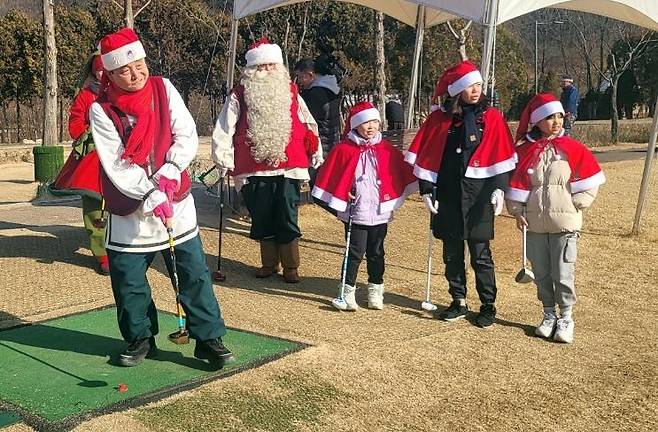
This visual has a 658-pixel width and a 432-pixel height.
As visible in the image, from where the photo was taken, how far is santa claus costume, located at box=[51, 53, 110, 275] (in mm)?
5797

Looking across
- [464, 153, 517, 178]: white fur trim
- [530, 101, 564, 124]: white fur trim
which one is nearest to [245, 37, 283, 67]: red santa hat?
[464, 153, 517, 178]: white fur trim

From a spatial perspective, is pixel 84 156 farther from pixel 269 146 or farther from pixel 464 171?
pixel 464 171

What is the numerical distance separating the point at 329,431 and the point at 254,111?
293cm

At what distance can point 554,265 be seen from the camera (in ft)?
Answer: 15.2

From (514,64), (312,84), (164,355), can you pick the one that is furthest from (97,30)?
(164,355)

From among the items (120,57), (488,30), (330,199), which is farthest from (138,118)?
(488,30)

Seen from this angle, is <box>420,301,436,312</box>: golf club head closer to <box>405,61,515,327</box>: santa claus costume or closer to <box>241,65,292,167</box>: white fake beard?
<box>405,61,515,327</box>: santa claus costume

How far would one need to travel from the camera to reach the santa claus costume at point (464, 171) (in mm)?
4770

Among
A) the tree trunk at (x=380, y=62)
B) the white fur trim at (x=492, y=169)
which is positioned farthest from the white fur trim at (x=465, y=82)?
the tree trunk at (x=380, y=62)

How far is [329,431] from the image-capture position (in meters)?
3.27

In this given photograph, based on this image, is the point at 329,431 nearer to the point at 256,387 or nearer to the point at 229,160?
the point at 256,387

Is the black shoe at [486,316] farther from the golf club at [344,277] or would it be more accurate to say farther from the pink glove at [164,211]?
the pink glove at [164,211]

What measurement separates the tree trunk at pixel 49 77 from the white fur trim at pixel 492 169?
492 inches

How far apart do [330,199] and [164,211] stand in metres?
1.69
